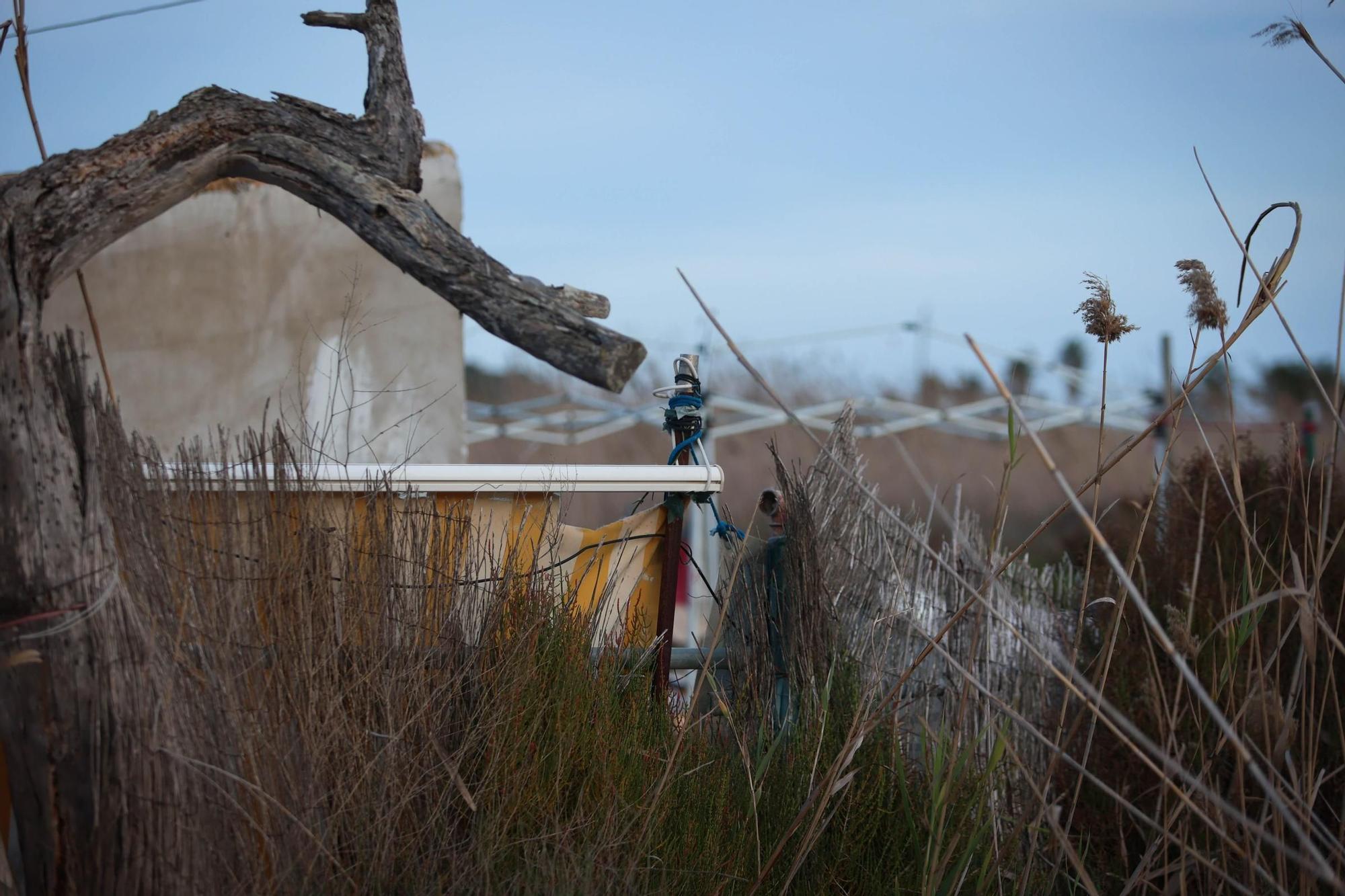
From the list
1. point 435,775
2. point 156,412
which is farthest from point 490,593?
point 156,412

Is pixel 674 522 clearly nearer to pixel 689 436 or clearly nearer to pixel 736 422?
pixel 689 436

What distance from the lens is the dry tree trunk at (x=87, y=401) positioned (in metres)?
1.67

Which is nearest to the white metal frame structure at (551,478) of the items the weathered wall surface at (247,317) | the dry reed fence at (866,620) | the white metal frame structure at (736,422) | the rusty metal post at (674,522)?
the rusty metal post at (674,522)

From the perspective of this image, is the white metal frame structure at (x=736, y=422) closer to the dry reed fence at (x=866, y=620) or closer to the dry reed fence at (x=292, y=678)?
the dry reed fence at (x=866, y=620)

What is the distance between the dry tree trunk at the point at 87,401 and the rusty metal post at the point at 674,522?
1.06 m

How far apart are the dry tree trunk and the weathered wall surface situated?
168 inches

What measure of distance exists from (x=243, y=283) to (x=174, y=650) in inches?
216

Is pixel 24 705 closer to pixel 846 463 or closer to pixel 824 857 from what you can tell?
pixel 824 857

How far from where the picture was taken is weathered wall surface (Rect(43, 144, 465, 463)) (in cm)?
662

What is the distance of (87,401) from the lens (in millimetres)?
1818

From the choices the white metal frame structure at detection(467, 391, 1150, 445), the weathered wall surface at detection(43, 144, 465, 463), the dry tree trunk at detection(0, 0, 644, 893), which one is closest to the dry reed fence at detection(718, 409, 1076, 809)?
the dry tree trunk at detection(0, 0, 644, 893)

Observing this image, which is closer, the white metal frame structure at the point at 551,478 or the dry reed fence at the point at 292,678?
the dry reed fence at the point at 292,678

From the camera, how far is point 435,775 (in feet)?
7.28

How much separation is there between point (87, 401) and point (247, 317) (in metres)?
5.41
